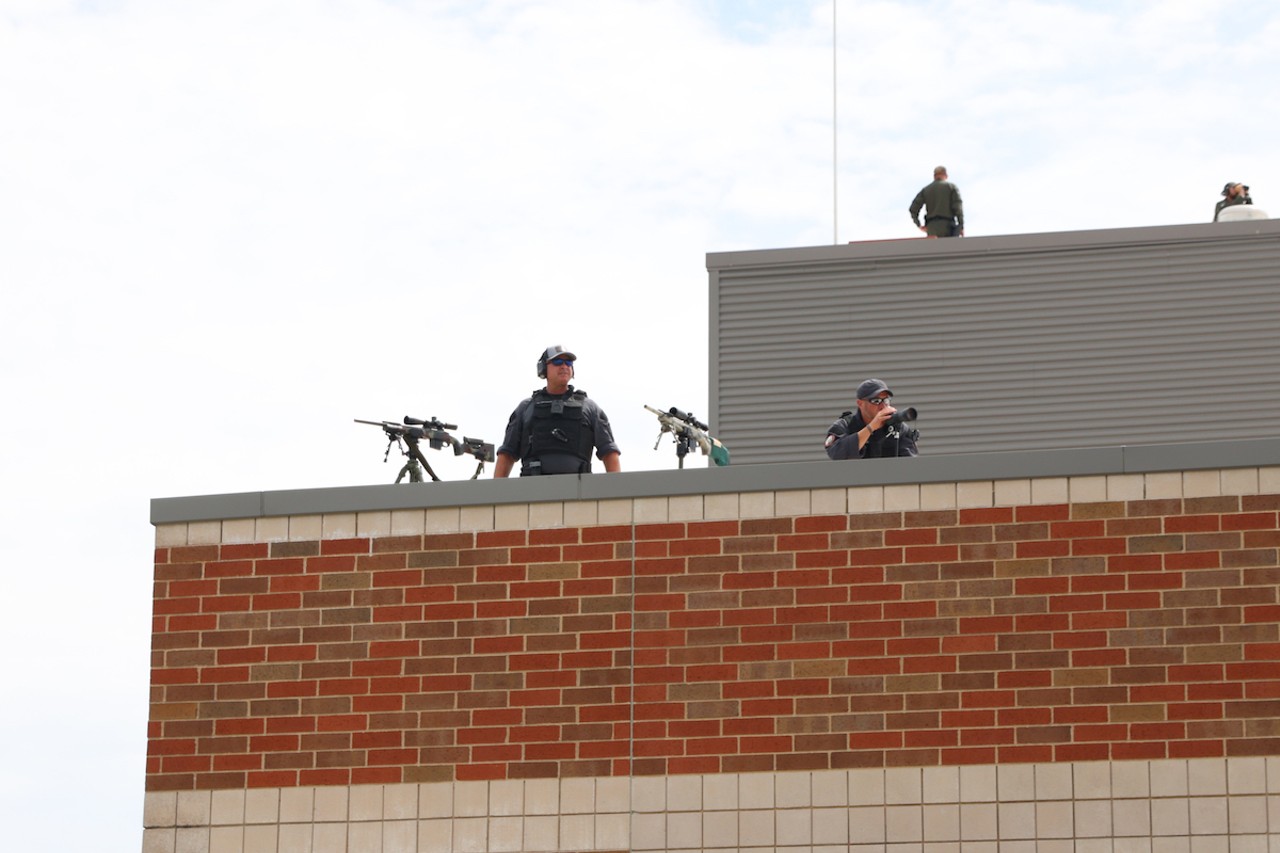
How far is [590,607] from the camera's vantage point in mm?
11883

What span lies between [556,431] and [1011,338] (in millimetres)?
6842

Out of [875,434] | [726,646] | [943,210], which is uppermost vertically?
[943,210]

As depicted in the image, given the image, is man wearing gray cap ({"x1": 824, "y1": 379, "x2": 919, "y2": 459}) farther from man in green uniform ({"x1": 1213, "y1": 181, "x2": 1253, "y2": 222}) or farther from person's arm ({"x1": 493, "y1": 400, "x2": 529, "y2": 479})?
man in green uniform ({"x1": 1213, "y1": 181, "x2": 1253, "y2": 222})

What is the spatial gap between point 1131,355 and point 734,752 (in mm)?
8125

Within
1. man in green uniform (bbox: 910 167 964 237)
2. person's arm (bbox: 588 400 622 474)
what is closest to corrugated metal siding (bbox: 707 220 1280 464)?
man in green uniform (bbox: 910 167 964 237)

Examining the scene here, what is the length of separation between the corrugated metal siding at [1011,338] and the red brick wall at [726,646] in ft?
22.3

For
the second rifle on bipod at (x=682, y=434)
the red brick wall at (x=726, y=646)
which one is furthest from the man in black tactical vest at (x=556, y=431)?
the second rifle on bipod at (x=682, y=434)

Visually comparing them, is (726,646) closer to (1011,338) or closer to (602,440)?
(602,440)

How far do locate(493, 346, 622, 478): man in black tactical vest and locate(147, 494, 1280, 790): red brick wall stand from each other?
888mm

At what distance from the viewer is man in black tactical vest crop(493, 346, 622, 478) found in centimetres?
1285

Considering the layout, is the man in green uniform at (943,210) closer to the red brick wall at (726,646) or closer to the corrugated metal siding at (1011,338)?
the corrugated metal siding at (1011,338)

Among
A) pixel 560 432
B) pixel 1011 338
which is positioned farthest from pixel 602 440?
pixel 1011 338

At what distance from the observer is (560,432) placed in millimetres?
12852

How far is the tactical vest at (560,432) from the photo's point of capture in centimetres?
1286
